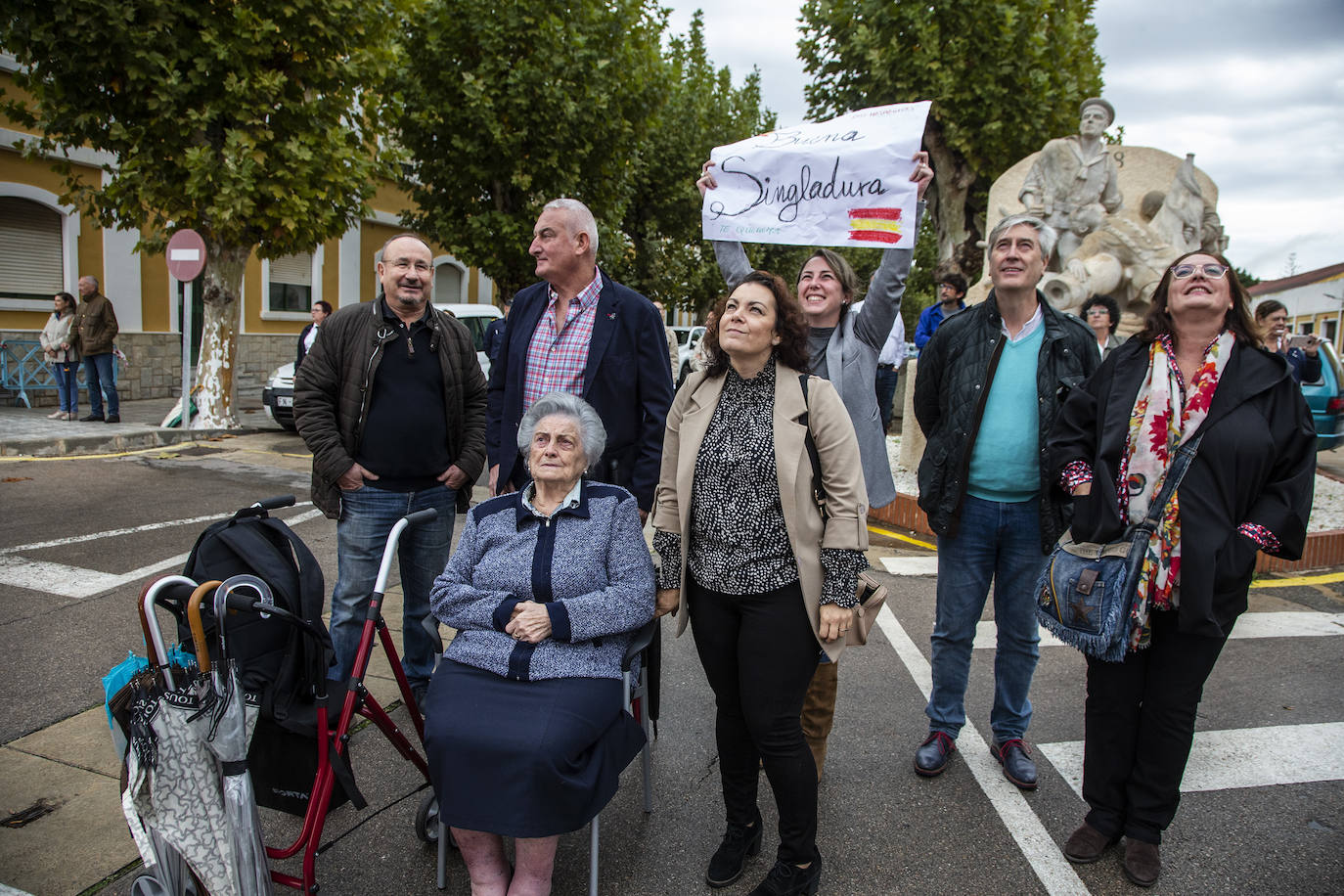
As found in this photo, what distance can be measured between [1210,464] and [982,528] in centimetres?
83

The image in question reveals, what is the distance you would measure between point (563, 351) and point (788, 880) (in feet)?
6.60

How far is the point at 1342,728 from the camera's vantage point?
3924mm

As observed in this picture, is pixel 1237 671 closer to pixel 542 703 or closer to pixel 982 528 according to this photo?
pixel 982 528

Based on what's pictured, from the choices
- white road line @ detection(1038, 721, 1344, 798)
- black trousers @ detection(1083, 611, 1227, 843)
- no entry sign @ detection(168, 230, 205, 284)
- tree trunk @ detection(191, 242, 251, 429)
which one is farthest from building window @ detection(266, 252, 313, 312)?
black trousers @ detection(1083, 611, 1227, 843)

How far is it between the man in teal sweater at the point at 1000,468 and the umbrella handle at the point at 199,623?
2443mm

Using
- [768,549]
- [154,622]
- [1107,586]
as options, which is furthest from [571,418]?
[1107,586]

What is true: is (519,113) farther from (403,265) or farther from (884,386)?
(403,265)

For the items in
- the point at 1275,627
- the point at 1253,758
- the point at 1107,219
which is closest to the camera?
the point at 1253,758

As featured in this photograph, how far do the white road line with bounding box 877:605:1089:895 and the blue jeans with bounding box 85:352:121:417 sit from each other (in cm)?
1177

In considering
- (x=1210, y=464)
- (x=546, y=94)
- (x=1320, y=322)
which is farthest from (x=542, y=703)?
(x=1320, y=322)

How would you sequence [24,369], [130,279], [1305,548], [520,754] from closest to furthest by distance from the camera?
[520,754]
[1305,548]
[24,369]
[130,279]

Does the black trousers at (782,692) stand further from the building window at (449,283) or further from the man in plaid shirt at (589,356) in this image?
the building window at (449,283)

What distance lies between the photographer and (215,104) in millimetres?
10367

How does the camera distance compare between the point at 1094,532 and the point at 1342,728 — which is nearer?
the point at 1094,532
